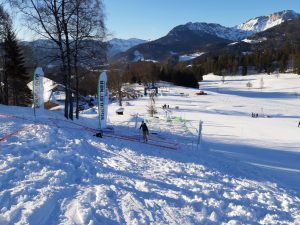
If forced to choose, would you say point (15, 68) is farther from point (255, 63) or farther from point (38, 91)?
point (255, 63)

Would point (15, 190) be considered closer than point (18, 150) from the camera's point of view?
Yes

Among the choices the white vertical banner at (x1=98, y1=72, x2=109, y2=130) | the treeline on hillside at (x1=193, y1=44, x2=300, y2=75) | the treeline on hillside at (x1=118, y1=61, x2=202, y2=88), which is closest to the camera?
the white vertical banner at (x1=98, y1=72, x2=109, y2=130)

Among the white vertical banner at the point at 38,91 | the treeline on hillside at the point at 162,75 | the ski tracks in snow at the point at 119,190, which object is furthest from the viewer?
the treeline on hillside at the point at 162,75

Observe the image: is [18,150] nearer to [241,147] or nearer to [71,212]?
[71,212]

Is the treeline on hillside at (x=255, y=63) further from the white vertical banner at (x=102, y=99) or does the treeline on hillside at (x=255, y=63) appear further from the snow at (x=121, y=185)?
the snow at (x=121, y=185)

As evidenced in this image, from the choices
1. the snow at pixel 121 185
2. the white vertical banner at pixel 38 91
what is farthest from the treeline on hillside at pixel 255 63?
the snow at pixel 121 185

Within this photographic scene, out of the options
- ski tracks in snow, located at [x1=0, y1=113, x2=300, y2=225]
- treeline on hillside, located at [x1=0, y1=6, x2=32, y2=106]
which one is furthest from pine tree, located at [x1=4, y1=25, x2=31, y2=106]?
ski tracks in snow, located at [x1=0, y1=113, x2=300, y2=225]

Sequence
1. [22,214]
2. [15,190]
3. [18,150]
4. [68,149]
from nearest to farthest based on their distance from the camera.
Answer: [22,214], [15,190], [18,150], [68,149]

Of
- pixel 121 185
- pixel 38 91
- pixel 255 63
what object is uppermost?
pixel 255 63

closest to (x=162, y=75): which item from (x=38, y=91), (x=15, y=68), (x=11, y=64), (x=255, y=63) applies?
(x=255, y=63)

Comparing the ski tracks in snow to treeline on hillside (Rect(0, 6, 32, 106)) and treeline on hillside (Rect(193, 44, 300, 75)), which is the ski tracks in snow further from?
treeline on hillside (Rect(193, 44, 300, 75))

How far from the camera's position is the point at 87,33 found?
2041 cm

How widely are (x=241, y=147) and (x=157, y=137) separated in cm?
562

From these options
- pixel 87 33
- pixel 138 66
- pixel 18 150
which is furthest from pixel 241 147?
pixel 138 66
